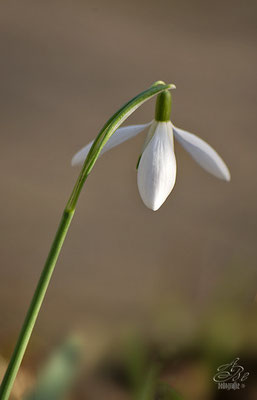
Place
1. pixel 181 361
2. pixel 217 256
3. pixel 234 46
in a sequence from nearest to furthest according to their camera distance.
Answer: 1. pixel 181 361
2. pixel 217 256
3. pixel 234 46

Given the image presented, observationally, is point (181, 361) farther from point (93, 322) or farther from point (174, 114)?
point (174, 114)

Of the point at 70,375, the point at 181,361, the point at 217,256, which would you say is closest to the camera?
A: the point at 70,375

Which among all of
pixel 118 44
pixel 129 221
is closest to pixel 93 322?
pixel 129 221

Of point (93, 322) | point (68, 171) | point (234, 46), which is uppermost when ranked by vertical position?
point (234, 46)

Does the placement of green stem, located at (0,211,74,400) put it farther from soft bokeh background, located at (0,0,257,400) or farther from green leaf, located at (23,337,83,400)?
soft bokeh background, located at (0,0,257,400)
